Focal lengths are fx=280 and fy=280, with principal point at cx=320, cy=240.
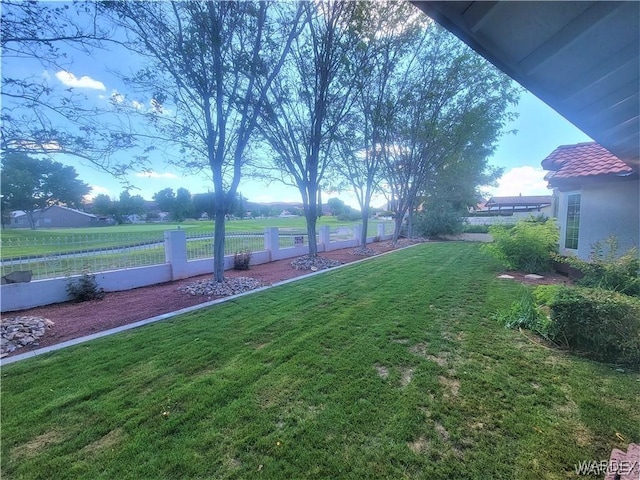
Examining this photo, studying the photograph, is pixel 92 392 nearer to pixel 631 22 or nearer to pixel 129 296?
pixel 129 296

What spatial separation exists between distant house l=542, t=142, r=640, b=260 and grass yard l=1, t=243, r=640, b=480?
5034mm

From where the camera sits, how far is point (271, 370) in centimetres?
307

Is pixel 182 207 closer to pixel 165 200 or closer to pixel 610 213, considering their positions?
pixel 165 200

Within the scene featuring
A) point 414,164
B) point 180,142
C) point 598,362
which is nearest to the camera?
point 598,362

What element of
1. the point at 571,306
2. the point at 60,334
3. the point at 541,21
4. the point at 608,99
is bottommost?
the point at 60,334

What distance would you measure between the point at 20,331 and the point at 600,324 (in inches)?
308

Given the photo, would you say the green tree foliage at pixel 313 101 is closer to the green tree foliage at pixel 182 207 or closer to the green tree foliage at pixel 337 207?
the green tree foliage at pixel 182 207

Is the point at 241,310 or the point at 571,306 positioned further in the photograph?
the point at 241,310

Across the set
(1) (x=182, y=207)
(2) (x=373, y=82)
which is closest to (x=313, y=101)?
(2) (x=373, y=82)

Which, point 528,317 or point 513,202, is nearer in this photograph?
point 528,317

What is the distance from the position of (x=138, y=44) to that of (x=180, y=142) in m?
2.07

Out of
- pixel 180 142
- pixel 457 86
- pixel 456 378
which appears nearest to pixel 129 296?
pixel 180 142

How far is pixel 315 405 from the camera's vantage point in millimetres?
2480

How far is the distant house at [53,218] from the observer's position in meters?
8.25
